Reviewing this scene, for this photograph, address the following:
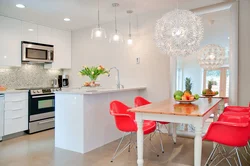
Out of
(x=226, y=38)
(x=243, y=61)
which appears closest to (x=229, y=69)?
(x=243, y=61)

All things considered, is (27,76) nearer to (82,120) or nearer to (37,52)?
(37,52)

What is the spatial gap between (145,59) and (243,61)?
6.08 feet

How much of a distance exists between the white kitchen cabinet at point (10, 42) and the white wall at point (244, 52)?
447 centimetres

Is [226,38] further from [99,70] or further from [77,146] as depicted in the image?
[77,146]

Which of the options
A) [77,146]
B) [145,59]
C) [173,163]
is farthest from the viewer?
[145,59]

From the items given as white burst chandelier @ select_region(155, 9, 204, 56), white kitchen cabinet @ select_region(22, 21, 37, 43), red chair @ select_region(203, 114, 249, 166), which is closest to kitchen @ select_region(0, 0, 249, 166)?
white kitchen cabinet @ select_region(22, 21, 37, 43)

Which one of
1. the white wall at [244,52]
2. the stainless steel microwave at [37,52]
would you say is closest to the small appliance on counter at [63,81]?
the stainless steel microwave at [37,52]

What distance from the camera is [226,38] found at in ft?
11.8

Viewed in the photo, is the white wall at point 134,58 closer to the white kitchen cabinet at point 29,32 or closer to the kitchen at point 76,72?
the kitchen at point 76,72

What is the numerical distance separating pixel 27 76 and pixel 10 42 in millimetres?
959

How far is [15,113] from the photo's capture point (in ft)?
13.6

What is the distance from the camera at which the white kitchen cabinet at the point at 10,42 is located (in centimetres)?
430

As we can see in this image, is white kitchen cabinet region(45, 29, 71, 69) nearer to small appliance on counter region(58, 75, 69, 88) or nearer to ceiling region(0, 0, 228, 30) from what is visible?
small appliance on counter region(58, 75, 69, 88)

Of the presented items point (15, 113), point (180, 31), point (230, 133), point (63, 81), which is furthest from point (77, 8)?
point (230, 133)
